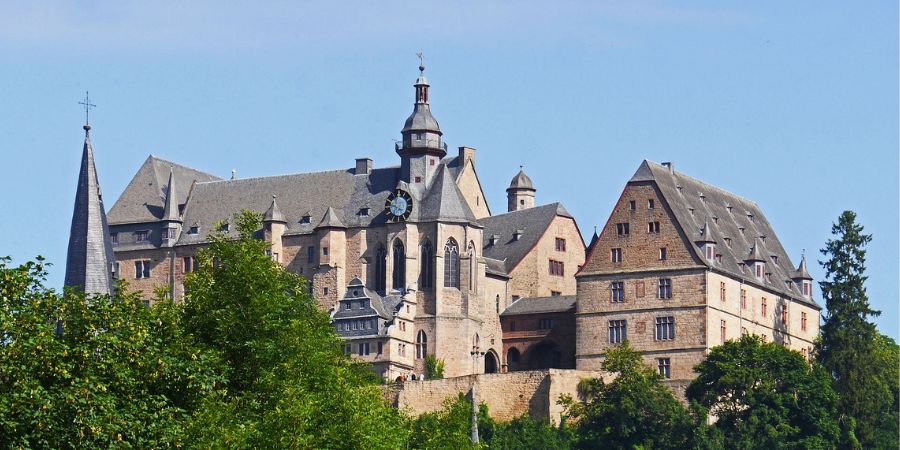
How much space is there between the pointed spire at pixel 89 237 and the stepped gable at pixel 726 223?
28199 mm

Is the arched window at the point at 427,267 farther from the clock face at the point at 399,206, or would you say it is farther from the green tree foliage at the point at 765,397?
the green tree foliage at the point at 765,397

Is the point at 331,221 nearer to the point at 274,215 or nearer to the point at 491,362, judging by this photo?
the point at 274,215

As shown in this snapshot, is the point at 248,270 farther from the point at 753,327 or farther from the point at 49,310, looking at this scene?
the point at 753,327

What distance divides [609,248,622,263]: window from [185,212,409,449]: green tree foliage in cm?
4311

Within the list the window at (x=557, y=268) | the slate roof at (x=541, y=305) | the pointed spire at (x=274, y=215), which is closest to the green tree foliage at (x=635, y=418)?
the slate roof at (x=541, y=305)

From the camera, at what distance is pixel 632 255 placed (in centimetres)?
13375

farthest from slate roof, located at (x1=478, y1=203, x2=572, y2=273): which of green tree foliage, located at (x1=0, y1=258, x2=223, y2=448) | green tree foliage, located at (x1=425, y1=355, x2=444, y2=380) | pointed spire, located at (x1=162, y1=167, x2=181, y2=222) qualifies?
green tree foliage, located at (x1=0, y1=258, x2=223, y2=448)

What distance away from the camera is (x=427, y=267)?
144 m

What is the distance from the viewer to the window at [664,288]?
133000 mm

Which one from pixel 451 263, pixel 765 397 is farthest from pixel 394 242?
pixel 765 397

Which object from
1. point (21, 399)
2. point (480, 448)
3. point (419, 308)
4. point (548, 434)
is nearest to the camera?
point (21, 399)

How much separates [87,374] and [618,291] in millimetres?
64687

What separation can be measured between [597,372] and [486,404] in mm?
6278

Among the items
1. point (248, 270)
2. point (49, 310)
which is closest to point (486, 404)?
point (248, 270)
